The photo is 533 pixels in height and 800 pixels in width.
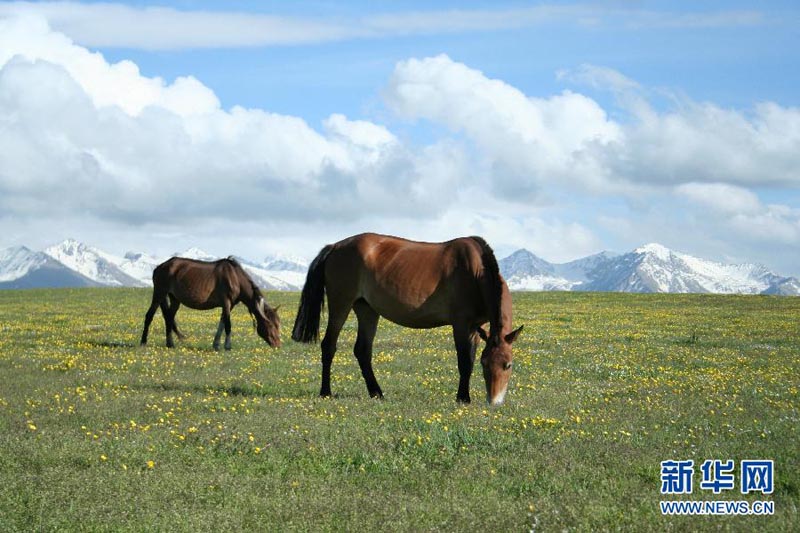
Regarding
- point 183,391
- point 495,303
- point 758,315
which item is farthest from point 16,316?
point 758,315

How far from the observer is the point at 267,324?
27594 mm

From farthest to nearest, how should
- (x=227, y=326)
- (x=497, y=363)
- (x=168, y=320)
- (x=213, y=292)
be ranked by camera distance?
(x=213, y=292)
(x=168, y=320)
(x=227, y=326)
(x=497, y=363)

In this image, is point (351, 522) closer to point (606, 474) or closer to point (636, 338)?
point (606, 474)

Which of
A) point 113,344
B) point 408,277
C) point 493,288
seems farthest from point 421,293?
point 113,344

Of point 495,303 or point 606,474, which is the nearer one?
point 606,474

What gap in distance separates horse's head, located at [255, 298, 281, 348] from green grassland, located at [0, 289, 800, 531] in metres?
1.85

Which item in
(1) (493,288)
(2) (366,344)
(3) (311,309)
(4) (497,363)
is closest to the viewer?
(4) (497,363)

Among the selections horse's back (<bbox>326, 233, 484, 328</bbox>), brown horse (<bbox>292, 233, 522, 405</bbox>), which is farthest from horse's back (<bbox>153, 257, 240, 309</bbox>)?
horse's back (<bbox>326, 233, 484, 328</bbox>)

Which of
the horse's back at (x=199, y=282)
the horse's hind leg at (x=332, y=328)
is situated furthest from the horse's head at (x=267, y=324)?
the horse's hind leg at (x=332, y=328)

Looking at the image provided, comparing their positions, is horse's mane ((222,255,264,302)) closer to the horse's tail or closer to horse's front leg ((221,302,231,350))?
horse's front leg ((221,302,231,350))

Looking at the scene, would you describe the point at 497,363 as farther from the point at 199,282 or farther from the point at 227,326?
the point at 199,282

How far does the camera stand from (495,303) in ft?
49.8

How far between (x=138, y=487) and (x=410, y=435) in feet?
13.1

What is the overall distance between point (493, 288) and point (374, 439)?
15.4ft
